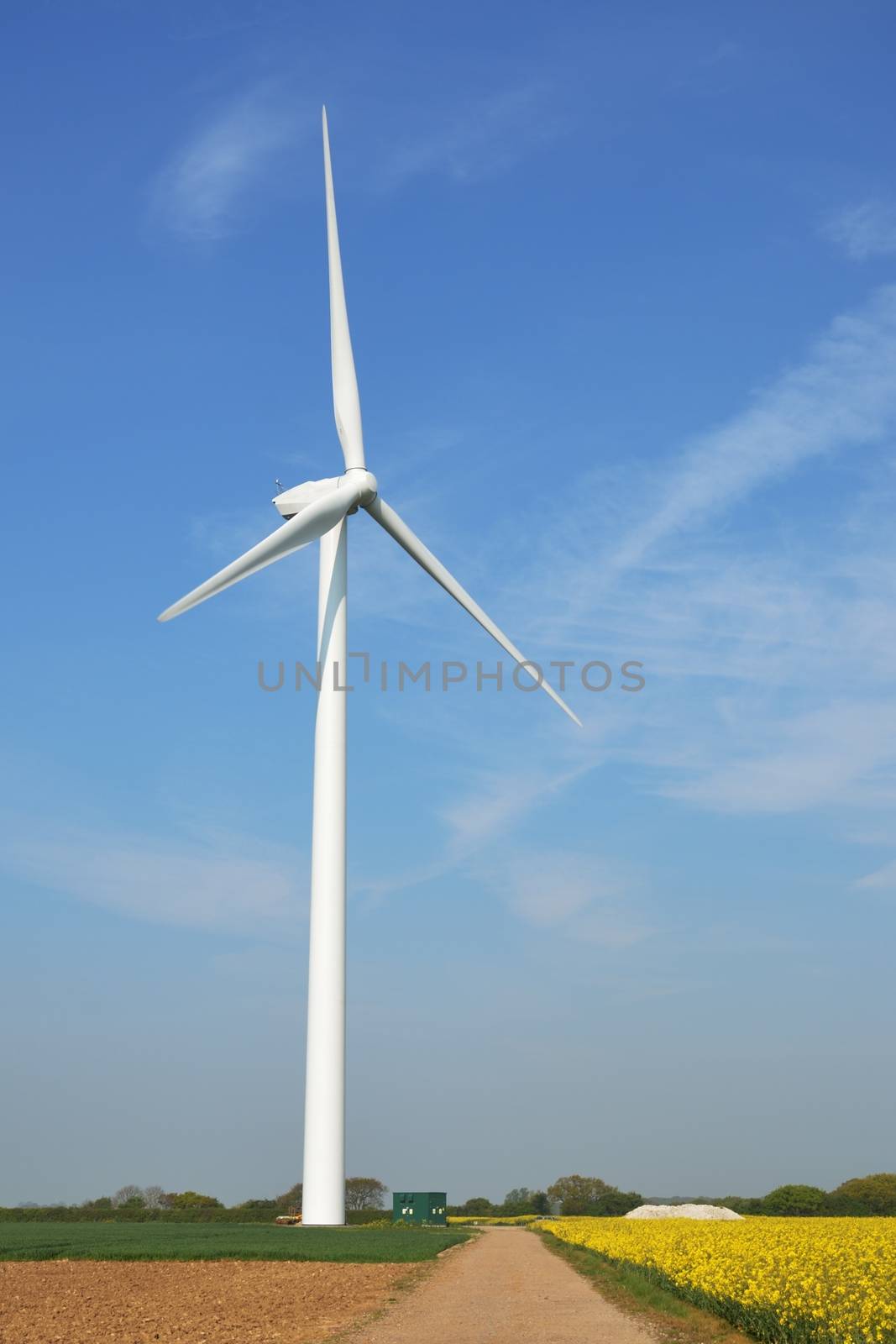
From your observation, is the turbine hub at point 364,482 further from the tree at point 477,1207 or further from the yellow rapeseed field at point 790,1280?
the tree at point 477,1207

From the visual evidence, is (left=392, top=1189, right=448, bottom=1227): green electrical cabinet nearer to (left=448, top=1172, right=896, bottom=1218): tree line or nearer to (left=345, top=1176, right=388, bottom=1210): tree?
(left=448, top=1172, right=896, bottom=1218): tree line

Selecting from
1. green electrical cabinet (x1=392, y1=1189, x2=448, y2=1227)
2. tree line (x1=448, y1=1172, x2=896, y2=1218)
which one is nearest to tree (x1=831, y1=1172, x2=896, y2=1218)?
tree line (x1=448, y1=1172, x2=896, y2=1218)

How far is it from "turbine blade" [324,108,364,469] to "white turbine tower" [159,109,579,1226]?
0.05 meters

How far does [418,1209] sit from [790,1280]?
212 ft

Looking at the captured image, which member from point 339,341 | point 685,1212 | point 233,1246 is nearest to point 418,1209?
point 685,1212

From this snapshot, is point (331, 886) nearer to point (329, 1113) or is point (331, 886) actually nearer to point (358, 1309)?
point (329, 1113)

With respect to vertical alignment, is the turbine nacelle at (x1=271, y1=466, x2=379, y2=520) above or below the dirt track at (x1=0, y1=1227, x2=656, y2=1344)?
above

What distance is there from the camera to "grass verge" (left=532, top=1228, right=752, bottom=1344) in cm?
2042

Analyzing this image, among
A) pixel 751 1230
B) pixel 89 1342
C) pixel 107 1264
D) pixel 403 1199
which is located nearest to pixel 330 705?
pixel 107 1264

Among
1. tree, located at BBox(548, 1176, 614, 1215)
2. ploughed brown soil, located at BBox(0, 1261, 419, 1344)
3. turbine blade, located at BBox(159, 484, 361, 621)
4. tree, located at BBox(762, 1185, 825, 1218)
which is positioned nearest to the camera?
ploughed brown soil, located at BBox(0, 1261, 419, 1344)

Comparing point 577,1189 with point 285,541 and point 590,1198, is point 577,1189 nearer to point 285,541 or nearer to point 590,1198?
point 590,1198

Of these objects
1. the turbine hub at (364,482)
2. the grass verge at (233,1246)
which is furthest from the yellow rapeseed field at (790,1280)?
the turbine hub at (364,482)

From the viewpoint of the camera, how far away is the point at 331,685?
159 ft

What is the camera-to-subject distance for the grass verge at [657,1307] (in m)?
20.4
